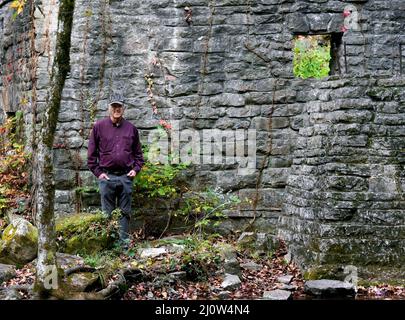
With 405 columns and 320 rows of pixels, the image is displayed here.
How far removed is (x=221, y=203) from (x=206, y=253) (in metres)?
1.46

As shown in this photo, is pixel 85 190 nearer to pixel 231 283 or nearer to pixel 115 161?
pixel 115 161

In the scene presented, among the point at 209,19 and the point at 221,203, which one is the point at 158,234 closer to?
the point at 221,203

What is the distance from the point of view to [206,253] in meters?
6.04

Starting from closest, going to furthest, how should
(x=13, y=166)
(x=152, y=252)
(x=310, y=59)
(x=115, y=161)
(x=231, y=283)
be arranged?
(x=231, y=283) < (x=152, y=252) < (x=115, y=161) < (x=13, y=166) < (x=310, y=59)

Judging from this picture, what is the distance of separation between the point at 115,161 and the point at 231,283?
2.07 m

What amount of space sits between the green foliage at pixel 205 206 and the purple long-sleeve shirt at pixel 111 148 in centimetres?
101

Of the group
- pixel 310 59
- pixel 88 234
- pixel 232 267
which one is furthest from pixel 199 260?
pixel 310 59

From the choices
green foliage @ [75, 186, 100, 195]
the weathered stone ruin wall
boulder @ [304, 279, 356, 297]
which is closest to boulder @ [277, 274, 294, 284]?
boulder @ [304, 279, 356, 297]

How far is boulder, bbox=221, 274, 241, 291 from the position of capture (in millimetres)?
5582

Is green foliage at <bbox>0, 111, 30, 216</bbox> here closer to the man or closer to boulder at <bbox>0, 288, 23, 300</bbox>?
the man

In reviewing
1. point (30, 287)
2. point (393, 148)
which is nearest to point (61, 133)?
point (30, 287)
